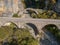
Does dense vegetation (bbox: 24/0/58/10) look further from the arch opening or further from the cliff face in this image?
the arch opening

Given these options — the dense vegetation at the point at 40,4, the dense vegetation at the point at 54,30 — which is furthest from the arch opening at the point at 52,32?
the dense vegetation at the point at 40,4

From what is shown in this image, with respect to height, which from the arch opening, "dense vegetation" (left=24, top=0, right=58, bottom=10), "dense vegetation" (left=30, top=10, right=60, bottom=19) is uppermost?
"dense vegetation" (left=24, top=0, right=58, bottom=10)

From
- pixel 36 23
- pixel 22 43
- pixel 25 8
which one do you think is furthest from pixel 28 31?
pixel 25 8

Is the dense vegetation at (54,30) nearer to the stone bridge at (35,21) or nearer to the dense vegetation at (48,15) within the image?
the stone bridge at (35,21)

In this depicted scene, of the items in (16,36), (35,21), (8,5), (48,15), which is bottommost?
(16,36)

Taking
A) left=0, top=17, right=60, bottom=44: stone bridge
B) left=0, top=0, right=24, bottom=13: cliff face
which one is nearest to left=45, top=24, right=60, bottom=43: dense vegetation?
left=0, top=17, right=60, bottom=44: stone bridge

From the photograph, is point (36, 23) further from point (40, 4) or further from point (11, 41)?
point (40, 4)

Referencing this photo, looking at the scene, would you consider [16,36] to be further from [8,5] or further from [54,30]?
[8,5]

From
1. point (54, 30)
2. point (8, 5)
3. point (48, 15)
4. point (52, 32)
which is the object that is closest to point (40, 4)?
point (48, 15)
